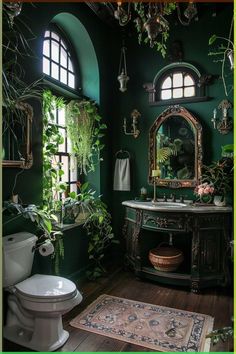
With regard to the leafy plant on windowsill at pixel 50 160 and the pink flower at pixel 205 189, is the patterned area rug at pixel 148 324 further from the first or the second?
the pink flower at pixel 205 189

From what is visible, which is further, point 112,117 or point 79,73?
point 112,117

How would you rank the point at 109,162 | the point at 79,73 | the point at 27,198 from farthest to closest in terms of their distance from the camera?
the point at 109,162 → the point at 79,73 → the point at 27,198

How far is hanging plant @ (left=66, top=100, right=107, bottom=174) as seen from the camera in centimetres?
291

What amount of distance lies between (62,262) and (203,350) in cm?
145

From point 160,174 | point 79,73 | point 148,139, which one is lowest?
point 160,174

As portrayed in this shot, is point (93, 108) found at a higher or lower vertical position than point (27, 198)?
higher

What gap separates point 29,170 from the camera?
218cm

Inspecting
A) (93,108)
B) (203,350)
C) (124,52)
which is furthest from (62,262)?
(124,52)

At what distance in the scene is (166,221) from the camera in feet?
8.84

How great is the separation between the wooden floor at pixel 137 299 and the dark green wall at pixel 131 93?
40 cm

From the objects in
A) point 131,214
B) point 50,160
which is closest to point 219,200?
point 131,214

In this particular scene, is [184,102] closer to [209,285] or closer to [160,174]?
[160,174]

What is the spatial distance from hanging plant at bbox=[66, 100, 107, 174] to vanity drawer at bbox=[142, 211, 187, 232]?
38.7 inches

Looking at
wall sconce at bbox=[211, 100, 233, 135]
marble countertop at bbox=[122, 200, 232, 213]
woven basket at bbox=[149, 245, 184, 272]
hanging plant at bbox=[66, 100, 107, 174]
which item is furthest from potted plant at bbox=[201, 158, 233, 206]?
hanging plant at bbox=[66, 100, 107, 174]
